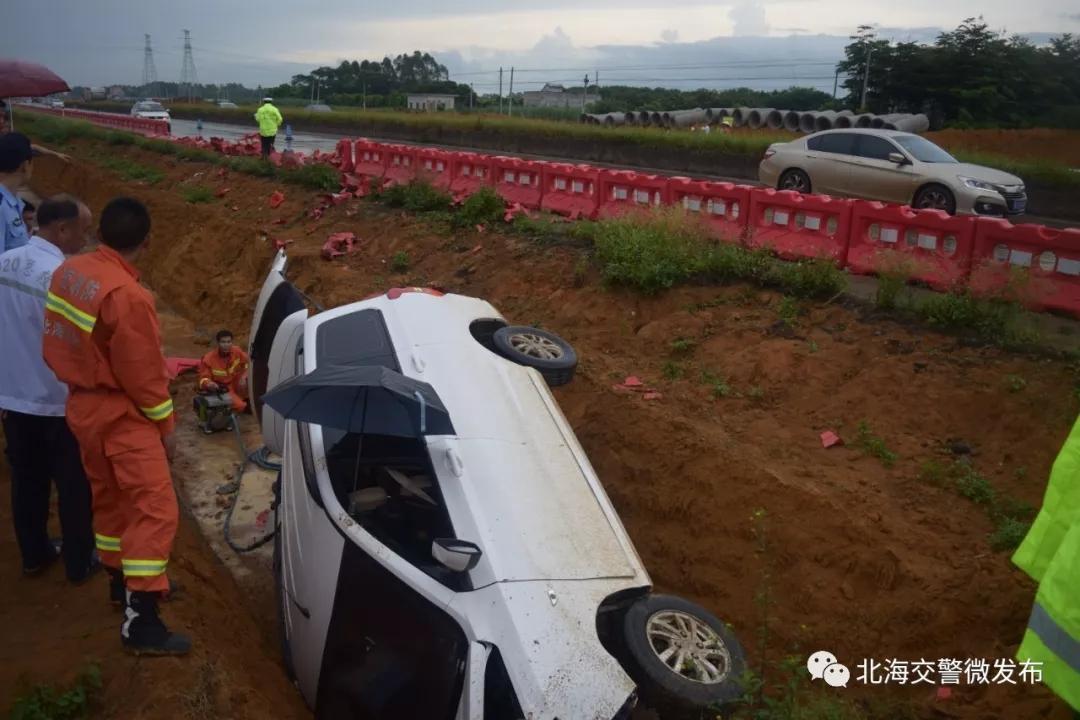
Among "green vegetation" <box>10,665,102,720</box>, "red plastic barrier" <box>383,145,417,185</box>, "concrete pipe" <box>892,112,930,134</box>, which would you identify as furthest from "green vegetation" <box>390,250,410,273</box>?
"concrete pipe" <box>892,112,930,134</box>

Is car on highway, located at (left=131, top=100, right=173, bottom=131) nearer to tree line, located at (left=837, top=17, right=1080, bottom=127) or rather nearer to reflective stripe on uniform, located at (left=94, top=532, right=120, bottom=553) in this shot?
tree line, located at (left=837, top=17, right=1080, bottom=127)

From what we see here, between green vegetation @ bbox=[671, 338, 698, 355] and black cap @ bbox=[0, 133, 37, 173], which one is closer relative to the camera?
black cap @ bbox=[0, 133, 37, 173]

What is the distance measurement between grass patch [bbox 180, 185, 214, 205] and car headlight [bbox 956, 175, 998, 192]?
14.1 m

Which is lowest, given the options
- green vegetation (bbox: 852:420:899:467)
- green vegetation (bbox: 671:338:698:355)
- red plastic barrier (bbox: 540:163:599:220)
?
green vegetation (bbox: 852:420:899:467)

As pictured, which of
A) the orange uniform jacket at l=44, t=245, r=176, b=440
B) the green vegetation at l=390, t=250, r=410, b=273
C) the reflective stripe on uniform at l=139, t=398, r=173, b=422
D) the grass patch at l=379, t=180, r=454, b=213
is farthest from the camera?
the grass patch at l=379, t=180, r=454, b=213

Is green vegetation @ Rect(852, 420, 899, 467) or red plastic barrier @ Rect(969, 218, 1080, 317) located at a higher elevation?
red plastic barrier @ Rect(969, 218, 1080, 317)

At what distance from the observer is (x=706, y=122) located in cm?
3127

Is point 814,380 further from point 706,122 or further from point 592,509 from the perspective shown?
point 706,122

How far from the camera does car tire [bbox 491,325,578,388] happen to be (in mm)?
5434

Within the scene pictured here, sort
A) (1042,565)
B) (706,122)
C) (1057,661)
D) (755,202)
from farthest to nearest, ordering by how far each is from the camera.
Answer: (706,122)
(755,202)
(1042,565)
(1057,661)

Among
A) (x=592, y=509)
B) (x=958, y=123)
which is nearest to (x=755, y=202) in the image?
(x=592, y=509)

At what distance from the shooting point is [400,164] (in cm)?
1579

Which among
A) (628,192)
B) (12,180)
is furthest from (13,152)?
(628,192)

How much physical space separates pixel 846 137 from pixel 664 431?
29.4 feet
